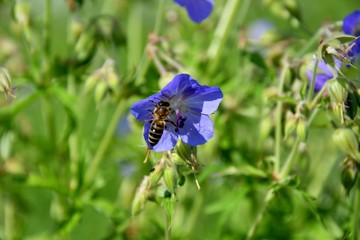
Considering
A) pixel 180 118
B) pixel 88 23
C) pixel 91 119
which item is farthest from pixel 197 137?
pixel 91 119

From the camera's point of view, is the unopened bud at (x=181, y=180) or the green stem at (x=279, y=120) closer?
the unopened bud at (x=181, y=180)

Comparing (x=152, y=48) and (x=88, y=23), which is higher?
(x=88, y=23)

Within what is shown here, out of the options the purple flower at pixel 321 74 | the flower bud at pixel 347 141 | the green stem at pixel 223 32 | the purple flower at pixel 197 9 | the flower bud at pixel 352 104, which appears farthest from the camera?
the green stem at pixel 223 32

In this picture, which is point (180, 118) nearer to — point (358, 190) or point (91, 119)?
point (358, 190)

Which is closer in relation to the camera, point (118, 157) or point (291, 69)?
point (291, 69)

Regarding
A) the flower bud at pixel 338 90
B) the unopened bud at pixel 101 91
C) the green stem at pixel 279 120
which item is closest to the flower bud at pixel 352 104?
the flower bud at pixel 338 90

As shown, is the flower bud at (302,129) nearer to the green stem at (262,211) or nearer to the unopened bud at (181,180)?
the green stem at (262,211)

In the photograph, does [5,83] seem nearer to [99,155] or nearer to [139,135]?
[99,155]
